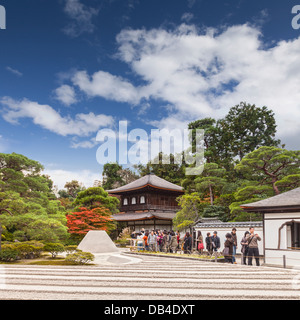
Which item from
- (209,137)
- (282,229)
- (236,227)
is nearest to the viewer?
(282,229)

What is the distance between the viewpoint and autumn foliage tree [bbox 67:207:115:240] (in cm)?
2762

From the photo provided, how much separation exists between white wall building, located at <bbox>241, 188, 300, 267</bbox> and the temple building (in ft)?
61.0

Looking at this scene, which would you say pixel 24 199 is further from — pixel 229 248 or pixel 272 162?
pixel 272 162

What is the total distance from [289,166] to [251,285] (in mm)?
15580

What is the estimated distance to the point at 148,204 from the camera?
37125mm

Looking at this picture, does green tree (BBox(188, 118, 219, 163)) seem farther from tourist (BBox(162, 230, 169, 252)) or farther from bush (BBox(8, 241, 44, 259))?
bush (BBox(8, 241, 44, 259))

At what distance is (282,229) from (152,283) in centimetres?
849

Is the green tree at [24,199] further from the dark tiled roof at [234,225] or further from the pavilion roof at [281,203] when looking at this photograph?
the pavilion roof at [281,203]

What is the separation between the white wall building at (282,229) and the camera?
14.8 m

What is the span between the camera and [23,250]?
16078 mm

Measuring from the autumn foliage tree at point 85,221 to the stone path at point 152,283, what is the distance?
14544 millimetres

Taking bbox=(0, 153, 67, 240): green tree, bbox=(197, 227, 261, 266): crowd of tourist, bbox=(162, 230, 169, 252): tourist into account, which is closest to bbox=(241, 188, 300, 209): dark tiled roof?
bbox=(197, 227, 261, 266): crowd of tourist

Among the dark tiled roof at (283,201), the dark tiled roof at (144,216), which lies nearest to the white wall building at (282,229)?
the dark tiled roof at (283,201)

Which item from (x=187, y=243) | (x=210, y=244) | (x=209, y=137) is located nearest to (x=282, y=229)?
(x=210, y=244)
